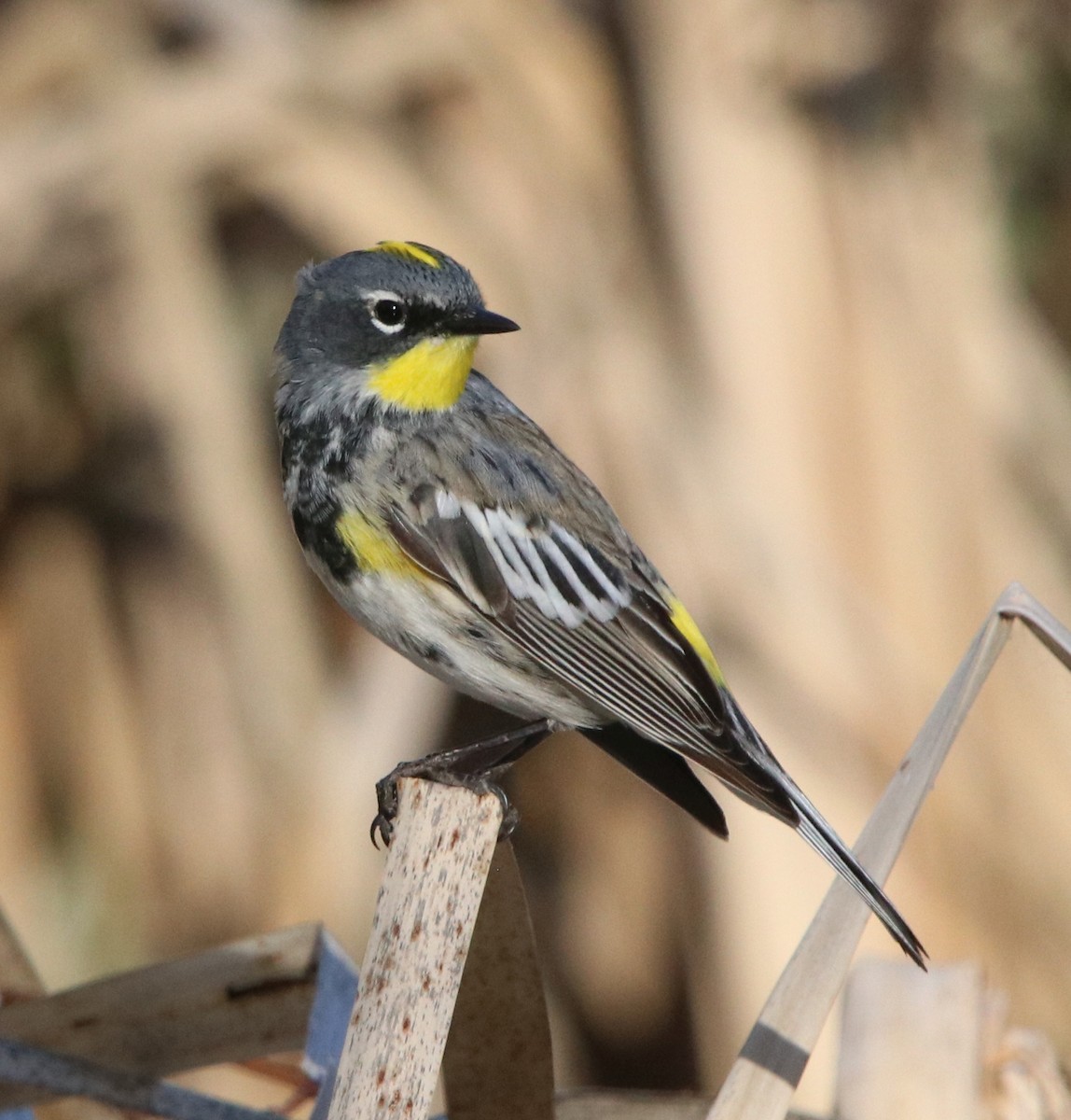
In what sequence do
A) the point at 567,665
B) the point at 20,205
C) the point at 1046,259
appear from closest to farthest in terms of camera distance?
the point at 567,665, the point at 20,205, the point at 1046,259

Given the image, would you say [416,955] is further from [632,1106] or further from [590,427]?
[590,427]

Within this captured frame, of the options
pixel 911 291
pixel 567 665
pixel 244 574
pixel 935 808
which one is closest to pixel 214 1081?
pixel 244 574

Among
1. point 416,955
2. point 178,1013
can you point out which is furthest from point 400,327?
point 416,955

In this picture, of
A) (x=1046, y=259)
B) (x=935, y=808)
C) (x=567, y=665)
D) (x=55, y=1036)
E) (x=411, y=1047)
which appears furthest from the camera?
(x=1046, y=259)

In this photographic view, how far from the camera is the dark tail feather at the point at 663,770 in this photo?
2334 millimetres

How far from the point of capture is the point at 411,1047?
1487mm

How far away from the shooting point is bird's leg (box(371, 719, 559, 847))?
219cm

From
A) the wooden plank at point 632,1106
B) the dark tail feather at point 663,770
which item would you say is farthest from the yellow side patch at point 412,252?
the wooden plank at point 632,1106

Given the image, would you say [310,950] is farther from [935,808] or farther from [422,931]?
[935,808]

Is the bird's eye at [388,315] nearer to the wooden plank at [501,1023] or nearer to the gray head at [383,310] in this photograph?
the gray head at [383,310]

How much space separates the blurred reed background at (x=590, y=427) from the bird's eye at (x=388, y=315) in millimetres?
1264

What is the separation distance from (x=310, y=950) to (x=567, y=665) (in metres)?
0.59

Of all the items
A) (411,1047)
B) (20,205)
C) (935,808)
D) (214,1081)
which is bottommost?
(214,1081)

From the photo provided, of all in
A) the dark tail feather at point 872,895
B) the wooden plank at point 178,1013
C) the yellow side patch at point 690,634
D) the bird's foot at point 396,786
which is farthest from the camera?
the yellow side patch at point 690,634
